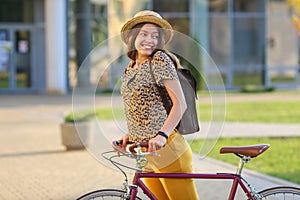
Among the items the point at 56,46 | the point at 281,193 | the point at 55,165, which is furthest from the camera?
the point at 56,46

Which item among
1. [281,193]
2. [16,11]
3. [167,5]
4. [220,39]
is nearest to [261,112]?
[167,5]

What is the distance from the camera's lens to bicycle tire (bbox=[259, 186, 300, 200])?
176 inches

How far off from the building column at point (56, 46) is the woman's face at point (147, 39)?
23.5 meters

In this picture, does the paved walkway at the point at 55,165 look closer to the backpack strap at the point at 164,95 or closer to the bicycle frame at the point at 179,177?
the bicycle frame at the point at 179,177

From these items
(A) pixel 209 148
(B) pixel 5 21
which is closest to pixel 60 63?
(B) pixel 5 21

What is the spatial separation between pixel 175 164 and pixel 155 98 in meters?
0.43

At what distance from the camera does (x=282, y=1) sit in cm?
3041

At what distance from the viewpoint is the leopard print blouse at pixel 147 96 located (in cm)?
438

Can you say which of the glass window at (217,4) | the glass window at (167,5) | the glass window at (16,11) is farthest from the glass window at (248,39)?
the glass window at (16,11)

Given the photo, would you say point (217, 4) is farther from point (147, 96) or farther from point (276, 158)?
point (147, 96)

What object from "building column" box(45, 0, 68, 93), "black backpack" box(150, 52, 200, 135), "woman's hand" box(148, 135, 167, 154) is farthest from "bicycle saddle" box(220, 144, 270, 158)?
"building column" box(45, 0, 68, 93)

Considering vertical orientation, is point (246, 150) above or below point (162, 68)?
below

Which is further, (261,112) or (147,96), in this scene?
(261,112)

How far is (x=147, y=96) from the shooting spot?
4418 mm
